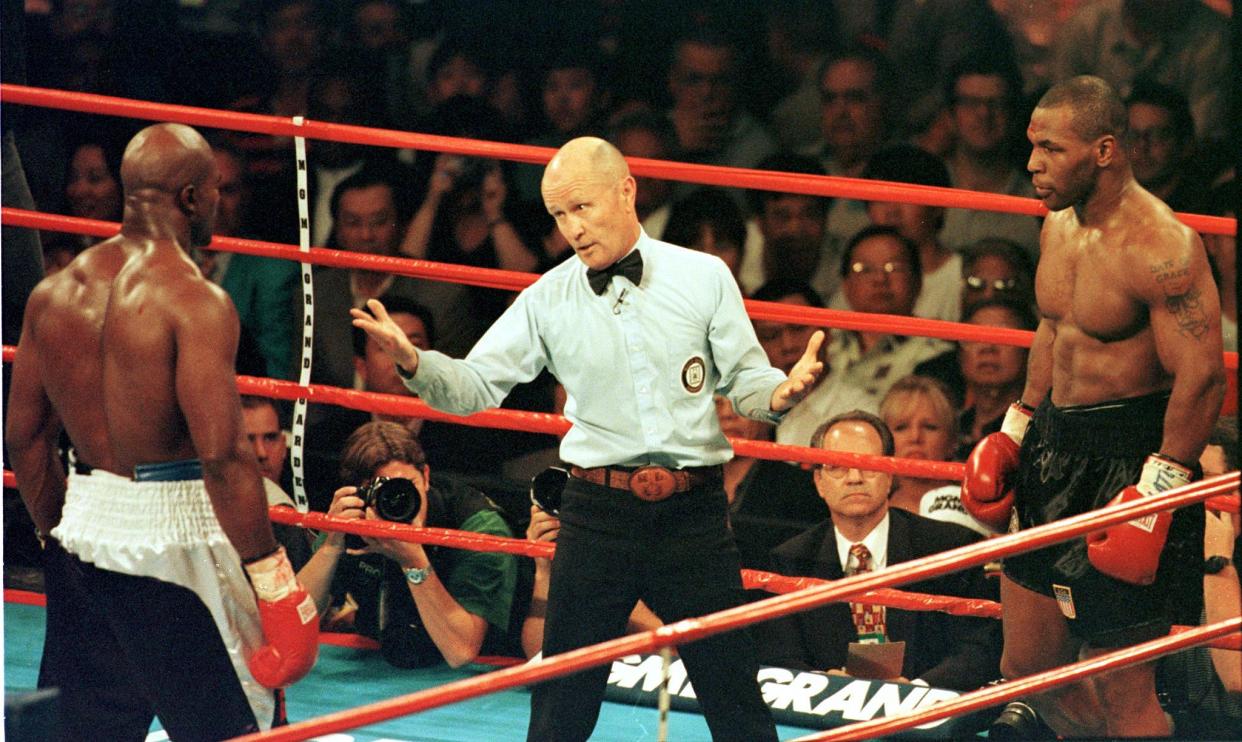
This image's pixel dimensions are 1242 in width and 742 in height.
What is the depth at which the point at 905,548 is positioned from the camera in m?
3.80

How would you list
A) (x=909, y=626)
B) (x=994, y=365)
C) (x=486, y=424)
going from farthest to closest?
(x=994, y=365)
(x=909, y=626)
(x=486, y=424)

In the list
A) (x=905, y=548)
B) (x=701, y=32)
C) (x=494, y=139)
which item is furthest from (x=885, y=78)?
(x=905, y=548)

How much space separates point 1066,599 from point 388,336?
1404mm

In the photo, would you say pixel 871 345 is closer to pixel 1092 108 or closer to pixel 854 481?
pixel 854 481

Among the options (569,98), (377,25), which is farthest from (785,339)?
(377,25)

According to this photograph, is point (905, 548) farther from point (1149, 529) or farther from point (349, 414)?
point (349, 414)

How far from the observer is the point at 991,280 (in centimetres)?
A: 449

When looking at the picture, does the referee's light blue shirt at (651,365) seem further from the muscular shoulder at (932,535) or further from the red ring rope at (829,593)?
the muscular shoulder at (932,535)

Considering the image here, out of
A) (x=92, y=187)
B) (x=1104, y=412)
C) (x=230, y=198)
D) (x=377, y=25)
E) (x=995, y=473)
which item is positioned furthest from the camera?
(x=377, y=25)

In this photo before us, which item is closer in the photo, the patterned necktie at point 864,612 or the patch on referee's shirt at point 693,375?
the patch on referee's shirt at point 693,375

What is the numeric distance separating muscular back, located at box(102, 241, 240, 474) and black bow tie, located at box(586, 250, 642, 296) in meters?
0.65

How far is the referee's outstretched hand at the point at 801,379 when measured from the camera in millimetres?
2828

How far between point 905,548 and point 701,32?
72.8 inches

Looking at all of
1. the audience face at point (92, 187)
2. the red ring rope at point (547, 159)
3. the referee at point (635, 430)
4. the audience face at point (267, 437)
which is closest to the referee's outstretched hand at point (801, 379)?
the referee at point (635, 430)
